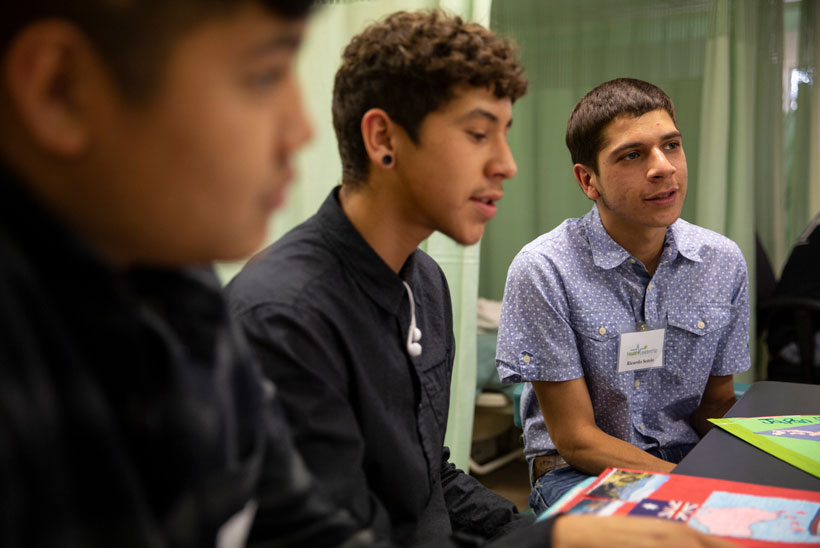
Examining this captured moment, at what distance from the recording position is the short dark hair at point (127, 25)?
434 mm

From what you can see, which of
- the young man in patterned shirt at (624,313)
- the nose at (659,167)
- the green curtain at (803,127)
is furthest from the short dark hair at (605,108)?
the green curtain at (803,127)

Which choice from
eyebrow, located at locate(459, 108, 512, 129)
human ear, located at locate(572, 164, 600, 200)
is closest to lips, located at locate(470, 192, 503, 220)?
eyebrow, located at locate(459, 108, 512, 129)

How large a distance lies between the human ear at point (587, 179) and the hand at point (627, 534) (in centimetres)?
112

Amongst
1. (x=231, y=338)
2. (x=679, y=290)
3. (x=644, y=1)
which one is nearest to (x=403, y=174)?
(x=231, y=338)

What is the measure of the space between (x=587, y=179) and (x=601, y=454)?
0.71m

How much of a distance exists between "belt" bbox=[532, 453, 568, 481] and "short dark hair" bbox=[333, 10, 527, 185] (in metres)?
0.91

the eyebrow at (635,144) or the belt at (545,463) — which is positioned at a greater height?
the eyebrow at (635,144)

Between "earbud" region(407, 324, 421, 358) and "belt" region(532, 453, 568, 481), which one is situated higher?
"earbud" region(407, 324, 421, 358)

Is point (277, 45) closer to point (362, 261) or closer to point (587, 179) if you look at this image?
point (362, 261)

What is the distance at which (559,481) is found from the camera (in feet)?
5.02

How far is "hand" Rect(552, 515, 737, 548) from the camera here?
699mm

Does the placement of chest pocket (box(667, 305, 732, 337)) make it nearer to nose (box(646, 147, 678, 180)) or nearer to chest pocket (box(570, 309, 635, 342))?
chest pocket (box(570, 309, 635, 342))

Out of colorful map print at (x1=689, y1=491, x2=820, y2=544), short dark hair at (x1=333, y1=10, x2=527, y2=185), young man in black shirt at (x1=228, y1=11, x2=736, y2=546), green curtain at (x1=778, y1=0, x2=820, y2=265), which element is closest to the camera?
colorful map print at (x1=689, y1=491, x2=820, y2=544)

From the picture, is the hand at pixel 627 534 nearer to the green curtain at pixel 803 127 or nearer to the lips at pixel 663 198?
the lips at pixel 663 198
